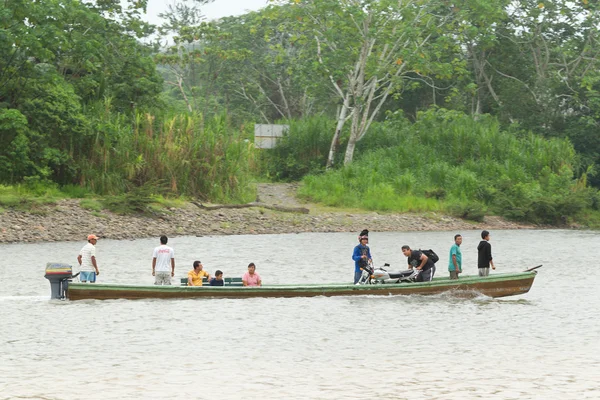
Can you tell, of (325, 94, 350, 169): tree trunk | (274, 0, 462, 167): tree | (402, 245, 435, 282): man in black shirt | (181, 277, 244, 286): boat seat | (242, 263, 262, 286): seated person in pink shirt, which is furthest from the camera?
(325, 94, 350, 169): tree trunk

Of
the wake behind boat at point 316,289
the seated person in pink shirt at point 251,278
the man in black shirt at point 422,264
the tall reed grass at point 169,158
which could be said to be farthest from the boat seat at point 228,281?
the tall reed grass at point 169,158

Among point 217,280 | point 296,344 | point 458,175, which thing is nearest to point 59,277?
point 217,280

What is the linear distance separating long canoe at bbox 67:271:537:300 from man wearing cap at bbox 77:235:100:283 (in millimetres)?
454

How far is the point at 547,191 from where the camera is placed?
50125 millimetres

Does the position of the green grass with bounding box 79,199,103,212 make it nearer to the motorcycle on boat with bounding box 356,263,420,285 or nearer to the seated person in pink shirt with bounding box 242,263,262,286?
the seated person in pink shirt with bounding box 242,263,262,286

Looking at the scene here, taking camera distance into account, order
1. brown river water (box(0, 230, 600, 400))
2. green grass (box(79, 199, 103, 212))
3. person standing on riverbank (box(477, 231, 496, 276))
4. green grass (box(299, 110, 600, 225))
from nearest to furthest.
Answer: brown river water (box(0, 230, 600, 400)), person standing on riverbank (box(477, 231, 496, 276)), green grass (box(79, 199, 103, 212)), green grass (box(299, 110, 600, 225))

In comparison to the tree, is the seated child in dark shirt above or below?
below

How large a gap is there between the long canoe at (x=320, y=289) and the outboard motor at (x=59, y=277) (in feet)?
0.79

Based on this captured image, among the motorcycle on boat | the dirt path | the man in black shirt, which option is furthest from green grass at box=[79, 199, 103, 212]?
the man in black shirt

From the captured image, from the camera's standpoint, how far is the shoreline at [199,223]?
35.9 m

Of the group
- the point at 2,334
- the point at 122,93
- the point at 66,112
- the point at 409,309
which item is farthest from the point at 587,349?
the point at 122,93

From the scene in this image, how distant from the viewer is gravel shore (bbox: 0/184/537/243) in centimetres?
3591

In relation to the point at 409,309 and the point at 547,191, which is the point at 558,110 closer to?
the point at 547,191

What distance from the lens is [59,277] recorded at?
21281 mm
